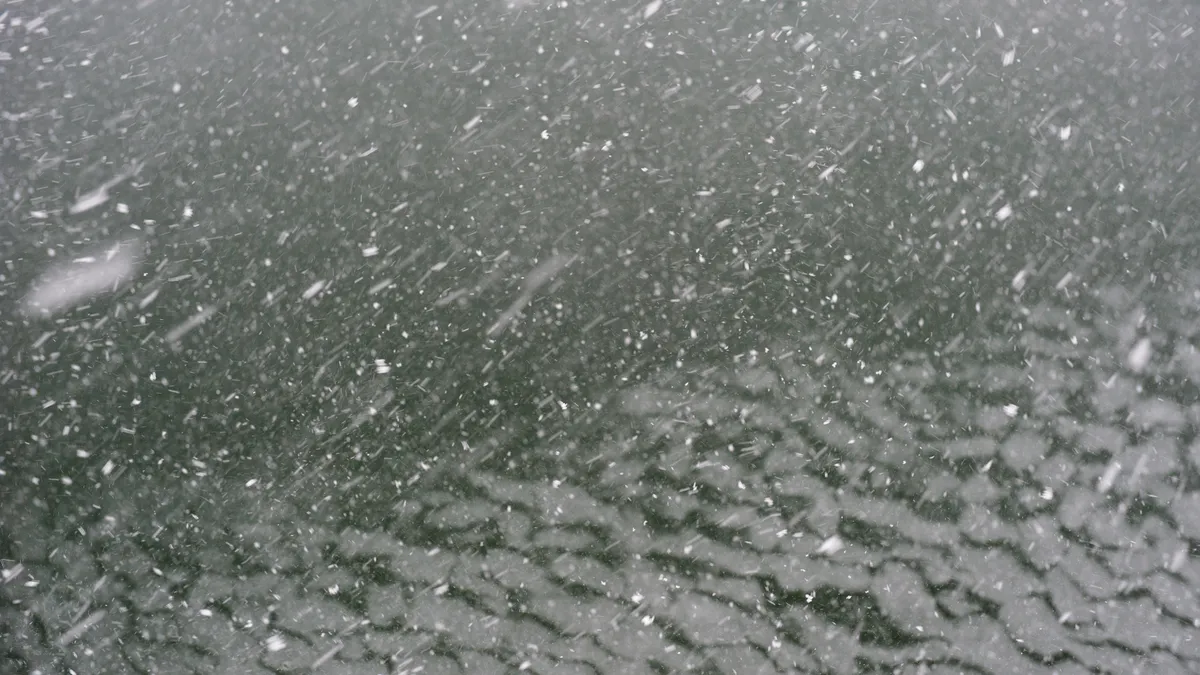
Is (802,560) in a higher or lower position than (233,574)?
lower

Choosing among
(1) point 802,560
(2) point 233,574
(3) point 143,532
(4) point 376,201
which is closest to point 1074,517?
(1) point 802,560

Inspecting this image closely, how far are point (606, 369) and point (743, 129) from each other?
1.52 ft

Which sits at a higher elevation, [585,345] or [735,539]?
[585,345]

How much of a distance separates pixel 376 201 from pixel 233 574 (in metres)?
0.63

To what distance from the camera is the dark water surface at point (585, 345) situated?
4.11ft

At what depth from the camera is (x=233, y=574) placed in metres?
1.25

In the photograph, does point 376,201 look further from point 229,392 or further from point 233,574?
point 233,574

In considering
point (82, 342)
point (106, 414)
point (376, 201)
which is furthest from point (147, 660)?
point (376, 201)

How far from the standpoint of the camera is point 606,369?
1280mm

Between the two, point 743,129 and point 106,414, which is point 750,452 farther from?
point 106,414

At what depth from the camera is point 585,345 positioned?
4.21ft

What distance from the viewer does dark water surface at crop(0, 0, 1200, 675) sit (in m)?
1.25

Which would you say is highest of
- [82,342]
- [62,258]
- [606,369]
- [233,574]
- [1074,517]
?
[62,258]

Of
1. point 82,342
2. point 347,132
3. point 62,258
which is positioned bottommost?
point 82,342
